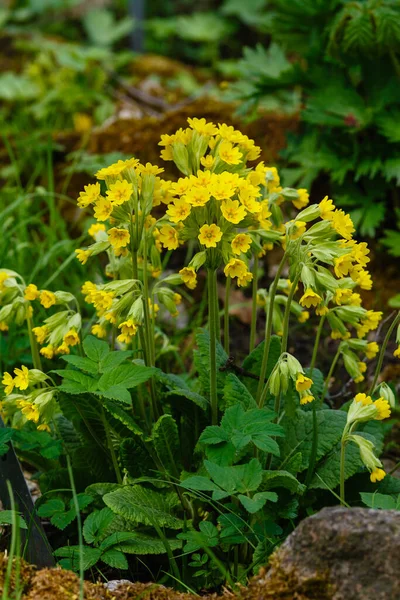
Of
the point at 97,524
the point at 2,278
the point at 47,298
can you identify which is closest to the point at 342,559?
the point at 97,524

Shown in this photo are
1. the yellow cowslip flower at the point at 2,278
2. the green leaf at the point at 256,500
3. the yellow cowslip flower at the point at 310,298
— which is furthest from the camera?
the yellow cowslip flower at the point at 2,278

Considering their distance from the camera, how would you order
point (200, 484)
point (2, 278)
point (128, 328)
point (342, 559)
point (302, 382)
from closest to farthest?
1. point (342, 559)
2. point (200, 484)
3. point (302, 382)
4. point (128, 328)
5. point (2, 278)

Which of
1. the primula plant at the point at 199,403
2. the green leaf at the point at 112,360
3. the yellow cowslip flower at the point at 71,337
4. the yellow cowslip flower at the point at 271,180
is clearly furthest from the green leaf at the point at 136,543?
the yellow cowslip flower at the point at 271,180

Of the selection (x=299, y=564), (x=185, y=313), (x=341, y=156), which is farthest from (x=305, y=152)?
(x=299, y=564)

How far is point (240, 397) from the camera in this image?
2.09 meters

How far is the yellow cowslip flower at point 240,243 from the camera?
1873 millimetres

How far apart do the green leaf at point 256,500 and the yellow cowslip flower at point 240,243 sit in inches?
22.9

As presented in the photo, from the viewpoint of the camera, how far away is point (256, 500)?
1800 millimetres

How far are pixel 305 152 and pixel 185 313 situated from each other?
96cm

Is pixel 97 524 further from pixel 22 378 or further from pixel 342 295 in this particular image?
Result: pixel 342 295

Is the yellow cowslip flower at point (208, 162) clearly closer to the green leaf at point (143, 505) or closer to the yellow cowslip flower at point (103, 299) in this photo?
the yellow cowslip flower at point (103, 299)

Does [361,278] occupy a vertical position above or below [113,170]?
below

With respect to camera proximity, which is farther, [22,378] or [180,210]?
[22,378]

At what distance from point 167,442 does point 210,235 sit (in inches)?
24.7
